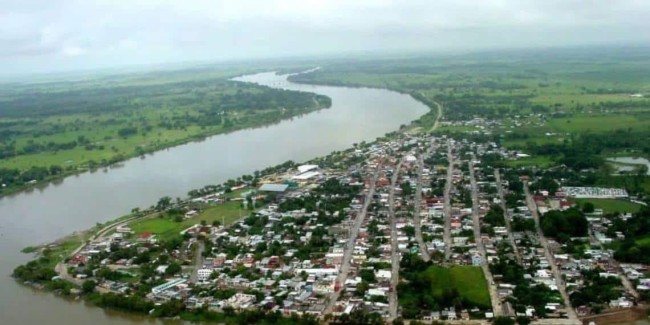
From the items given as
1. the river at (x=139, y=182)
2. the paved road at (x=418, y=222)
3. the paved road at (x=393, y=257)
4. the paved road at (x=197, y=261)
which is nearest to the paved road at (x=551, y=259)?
the paved road at (x=418, y=222)

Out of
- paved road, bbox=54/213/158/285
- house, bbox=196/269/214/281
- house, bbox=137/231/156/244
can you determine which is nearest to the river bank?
paved road, bbox=54/213/158/285

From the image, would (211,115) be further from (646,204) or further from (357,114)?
(646,204)

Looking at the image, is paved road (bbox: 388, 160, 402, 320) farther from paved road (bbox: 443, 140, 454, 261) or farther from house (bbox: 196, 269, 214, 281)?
house (bbox: 196, 269, 214, 281)

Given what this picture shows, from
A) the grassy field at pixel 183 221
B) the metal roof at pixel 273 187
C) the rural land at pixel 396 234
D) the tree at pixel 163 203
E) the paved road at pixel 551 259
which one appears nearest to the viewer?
the paved road at pixel 551 259

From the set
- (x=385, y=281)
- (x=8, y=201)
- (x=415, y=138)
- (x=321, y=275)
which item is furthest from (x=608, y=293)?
(x=8, y=201)

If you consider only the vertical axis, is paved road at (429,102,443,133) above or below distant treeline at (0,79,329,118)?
below

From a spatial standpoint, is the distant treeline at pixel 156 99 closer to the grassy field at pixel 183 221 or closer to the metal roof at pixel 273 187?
the metal roof at pixel 273 187
